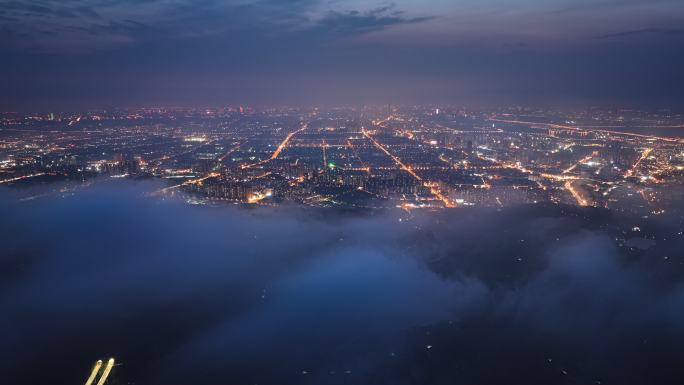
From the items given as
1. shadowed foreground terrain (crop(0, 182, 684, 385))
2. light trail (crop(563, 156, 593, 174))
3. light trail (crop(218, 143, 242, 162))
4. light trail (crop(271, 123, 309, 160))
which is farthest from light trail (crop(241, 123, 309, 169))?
light trail (crop(563, 156, 593, 174))

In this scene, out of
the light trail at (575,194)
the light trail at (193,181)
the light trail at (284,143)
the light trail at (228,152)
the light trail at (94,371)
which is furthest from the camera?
the light trail at (284,143)

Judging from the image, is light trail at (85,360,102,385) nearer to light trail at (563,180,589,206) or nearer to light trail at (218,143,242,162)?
light trail at (563,180,589,206)

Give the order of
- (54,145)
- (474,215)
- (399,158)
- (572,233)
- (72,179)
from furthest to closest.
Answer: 1. (54,145)
2. (399,158)
3. (72,179)
4. (474,215)
5. (572,233)

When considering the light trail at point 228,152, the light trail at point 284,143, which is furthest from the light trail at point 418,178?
the light trail at point 228,152

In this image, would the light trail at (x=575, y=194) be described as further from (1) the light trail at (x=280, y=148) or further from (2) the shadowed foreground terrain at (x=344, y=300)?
(1) the light trail at (x=280, y=148)

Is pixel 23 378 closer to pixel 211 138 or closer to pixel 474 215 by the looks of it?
pixel 474 215

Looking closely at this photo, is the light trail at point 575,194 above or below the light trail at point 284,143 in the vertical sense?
below

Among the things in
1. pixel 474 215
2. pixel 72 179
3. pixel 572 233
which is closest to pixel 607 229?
pixel 572 233
